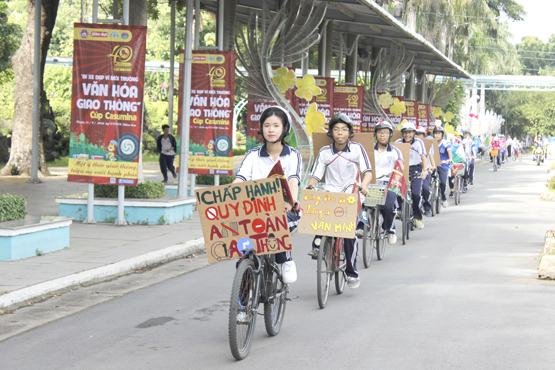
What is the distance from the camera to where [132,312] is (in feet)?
33.4

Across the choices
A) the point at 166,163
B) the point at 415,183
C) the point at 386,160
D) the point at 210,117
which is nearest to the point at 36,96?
the point at 210,117

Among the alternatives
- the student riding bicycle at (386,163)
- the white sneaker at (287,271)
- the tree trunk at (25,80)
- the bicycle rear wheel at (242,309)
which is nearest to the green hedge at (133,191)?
the student riding bicycle at (386,163)

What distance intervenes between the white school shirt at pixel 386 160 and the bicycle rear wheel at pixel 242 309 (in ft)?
23.8

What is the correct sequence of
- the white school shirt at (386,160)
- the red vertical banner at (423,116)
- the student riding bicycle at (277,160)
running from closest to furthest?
the student riding bicycle at (277,160) < the white school shirt at (386,160) < the red vertical banner at (423,116)

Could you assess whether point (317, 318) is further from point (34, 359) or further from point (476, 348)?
point (34, 359)

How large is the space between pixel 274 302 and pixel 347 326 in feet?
2.61

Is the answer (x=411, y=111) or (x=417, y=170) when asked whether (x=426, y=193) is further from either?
(x=411, y=111)

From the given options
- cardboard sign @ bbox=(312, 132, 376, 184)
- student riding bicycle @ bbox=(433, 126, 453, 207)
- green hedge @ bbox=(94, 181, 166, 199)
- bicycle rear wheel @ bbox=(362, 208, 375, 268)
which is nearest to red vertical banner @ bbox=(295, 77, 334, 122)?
student riding bicycle @ bbox=(433, 126, 453, 207)

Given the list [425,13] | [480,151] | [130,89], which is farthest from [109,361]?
[425,13]

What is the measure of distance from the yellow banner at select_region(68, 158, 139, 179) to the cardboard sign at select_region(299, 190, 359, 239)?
7.10 meters

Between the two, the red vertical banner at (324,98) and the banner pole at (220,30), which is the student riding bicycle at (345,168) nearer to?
the banner pole at (220,30)

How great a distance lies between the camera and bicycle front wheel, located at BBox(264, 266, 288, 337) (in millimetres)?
8664

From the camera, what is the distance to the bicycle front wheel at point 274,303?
866 cm

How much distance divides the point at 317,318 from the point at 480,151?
4679cm
